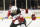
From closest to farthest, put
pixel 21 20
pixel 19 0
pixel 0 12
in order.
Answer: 1. pixel 21 20
2. pixel 0 12
3. pixel 19 0

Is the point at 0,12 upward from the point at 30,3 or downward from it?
downward

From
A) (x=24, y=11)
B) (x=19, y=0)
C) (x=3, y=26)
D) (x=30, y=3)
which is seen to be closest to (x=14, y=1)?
(x=19, y=0)

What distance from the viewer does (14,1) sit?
5117 mm

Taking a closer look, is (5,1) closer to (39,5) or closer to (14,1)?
(14,1)

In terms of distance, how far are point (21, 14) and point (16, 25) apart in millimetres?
250

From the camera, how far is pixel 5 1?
515 centimetres

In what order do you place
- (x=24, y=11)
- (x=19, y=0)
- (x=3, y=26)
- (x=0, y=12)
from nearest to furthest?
1. (x=24, y=11)
2. (x=3, y=26)
3. (x=0, y=12)
4. (x=19, y=0)

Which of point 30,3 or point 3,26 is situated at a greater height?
point 30,3

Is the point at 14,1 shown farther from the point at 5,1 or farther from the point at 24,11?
the point at 24,11

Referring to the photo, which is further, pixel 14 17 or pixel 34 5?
pixel 34 5

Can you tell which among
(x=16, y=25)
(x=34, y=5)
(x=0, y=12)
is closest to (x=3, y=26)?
(x=16, y=25)

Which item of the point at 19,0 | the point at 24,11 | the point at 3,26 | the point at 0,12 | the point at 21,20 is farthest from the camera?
the point at 19,0

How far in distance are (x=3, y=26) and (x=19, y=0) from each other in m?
2.57

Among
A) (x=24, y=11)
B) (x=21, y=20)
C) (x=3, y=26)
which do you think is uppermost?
(x=24, y=11)
